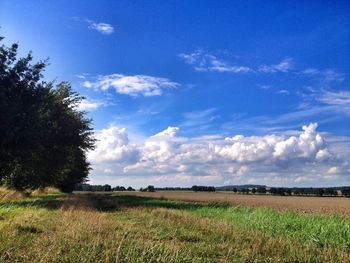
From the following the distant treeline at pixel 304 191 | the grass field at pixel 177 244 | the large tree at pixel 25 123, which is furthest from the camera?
the distant treeline at pixel 304 191

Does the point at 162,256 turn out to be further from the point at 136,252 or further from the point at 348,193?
the point at 348,193

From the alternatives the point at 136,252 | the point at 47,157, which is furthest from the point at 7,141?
the point at 136,252

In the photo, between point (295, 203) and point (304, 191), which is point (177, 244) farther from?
point (304, 191)

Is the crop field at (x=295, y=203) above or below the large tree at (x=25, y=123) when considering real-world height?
below

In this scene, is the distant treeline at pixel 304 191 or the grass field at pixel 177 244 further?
the distant treeline at pixel 304 191

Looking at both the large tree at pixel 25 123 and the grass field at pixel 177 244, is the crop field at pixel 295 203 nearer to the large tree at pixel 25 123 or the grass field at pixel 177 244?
the grass field at pixel 177 244

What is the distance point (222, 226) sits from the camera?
16625mm

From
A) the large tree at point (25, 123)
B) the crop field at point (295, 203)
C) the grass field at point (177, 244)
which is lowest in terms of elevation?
the grass field at point (177, 244)

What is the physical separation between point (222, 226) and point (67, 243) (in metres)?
7.26

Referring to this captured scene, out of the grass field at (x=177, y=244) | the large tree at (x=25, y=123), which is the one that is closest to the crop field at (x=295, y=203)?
the grass field at (x=177, y=244)

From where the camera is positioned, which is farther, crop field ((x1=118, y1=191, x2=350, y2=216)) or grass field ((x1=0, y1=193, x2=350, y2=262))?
crop field ((x1=118, y1=191, x2=350, y2=216))

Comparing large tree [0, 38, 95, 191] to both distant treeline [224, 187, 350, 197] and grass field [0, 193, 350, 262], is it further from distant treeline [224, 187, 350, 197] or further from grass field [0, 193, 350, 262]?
distant treeline [224, 187, 350, 197]

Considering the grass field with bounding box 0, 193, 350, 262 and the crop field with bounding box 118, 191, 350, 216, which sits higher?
the crop field with bounding box 118, 191, 350, 216

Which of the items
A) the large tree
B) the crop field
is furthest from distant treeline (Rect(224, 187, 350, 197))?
the large tree
